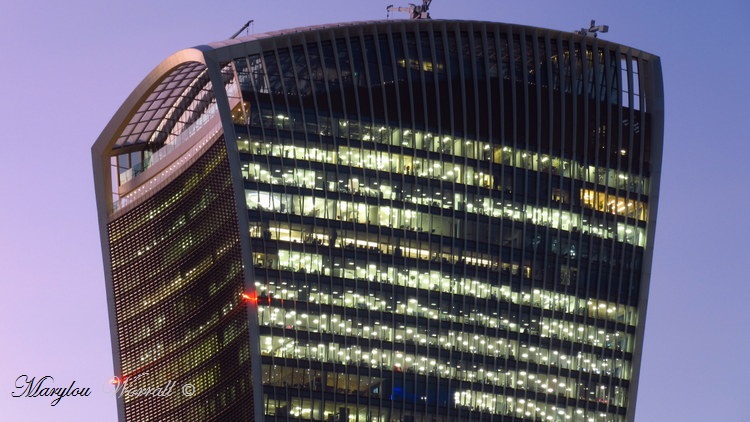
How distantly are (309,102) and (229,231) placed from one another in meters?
16.1

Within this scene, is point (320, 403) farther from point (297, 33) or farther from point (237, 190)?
point (297, 33)

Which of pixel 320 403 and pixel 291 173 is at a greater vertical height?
pixel 291 173

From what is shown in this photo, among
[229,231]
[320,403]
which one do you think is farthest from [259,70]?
[320,403]

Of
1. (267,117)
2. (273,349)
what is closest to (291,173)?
(267,117)

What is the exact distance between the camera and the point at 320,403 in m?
200

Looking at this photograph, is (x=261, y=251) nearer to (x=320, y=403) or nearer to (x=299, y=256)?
(x=299, y=256)

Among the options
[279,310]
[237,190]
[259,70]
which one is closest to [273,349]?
[279,310]

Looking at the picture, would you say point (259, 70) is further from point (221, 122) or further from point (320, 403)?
point (320, 403)

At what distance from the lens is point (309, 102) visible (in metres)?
199

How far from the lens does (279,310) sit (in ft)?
651

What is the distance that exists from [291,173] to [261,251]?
8839 mm

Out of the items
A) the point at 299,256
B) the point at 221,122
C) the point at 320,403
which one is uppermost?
the point at 221,122

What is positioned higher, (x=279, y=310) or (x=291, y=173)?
(x=291, y=173)

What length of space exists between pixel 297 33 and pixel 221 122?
13.0 m
